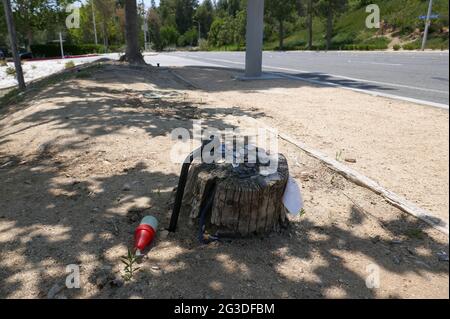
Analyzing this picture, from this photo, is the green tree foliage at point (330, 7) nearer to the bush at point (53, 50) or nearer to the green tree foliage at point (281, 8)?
the green tree foliage at point (281, 8)

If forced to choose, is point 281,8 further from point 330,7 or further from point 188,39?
point 188,39

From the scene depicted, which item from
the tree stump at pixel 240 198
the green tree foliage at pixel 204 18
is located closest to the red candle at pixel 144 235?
the tree stump at pixel 240 198

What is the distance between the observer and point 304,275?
2.62m

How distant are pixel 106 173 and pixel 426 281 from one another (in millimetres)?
3385

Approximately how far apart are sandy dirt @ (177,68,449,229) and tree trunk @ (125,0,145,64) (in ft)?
24.6

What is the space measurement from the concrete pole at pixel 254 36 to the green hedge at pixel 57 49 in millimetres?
39847

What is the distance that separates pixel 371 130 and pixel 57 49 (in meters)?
47.6

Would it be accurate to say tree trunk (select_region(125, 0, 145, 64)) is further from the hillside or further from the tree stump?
the hillside

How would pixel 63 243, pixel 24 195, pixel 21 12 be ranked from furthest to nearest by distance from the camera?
1. pixel 21 12
2. pixel 24 195
3. pixel 63 243

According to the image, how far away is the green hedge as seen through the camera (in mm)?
44188

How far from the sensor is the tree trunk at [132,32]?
15.5 m

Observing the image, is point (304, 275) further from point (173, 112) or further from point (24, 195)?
point (173, 112)

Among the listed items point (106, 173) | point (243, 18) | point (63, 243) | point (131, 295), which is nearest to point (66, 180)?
point (106, 173)

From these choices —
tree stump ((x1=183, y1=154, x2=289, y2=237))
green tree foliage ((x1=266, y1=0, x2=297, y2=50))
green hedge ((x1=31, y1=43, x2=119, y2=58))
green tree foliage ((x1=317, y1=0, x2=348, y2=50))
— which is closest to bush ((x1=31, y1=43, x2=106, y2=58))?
green hedge ((x1=31, y1=43, x2=119, y2=58))
